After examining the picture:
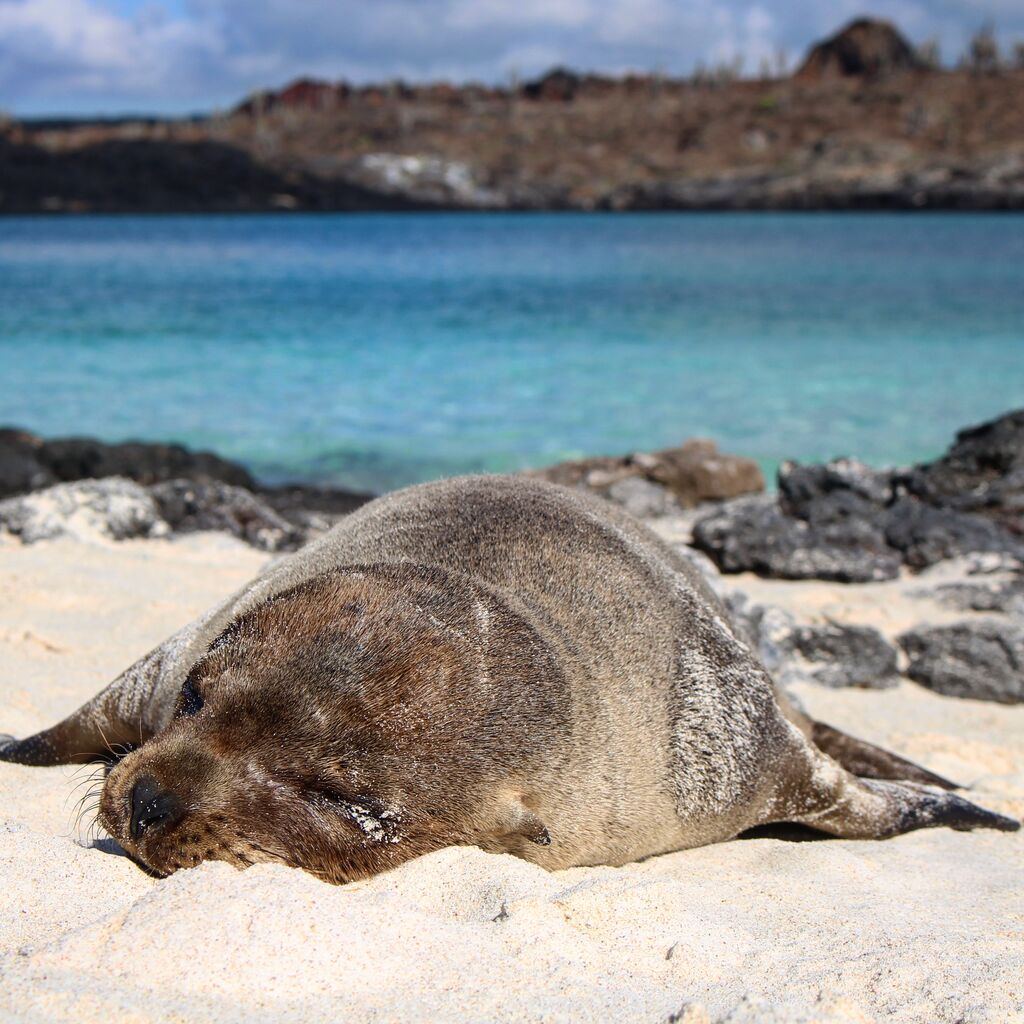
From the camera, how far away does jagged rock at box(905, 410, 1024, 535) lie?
32.5 ft

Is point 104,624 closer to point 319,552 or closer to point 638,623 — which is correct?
point 319,552

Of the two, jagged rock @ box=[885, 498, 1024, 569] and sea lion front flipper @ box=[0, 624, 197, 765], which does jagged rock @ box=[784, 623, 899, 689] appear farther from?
sea lion front flipper @ box=[0, 624, 197, 765]

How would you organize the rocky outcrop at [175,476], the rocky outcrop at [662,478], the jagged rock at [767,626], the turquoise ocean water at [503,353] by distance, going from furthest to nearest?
the turquoise ocean water at [503,353]
the rocky outcrop at [662,478]
the rocky outcrop at [175,476]
the jagged rock at [767,626]

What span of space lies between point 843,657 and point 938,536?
2664 mm

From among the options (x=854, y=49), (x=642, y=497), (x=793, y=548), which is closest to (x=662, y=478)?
(x=642, y=497)

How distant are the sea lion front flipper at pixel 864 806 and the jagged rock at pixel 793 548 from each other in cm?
375

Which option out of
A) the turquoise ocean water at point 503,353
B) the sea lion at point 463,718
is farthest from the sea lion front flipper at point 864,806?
the turquoise ocean water at point 503,353

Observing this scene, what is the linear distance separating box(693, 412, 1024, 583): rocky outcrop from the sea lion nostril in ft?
19.8

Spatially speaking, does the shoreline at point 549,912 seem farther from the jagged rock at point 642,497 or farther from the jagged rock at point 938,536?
the jagged rock at point 642,497

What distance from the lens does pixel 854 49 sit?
15075 cm

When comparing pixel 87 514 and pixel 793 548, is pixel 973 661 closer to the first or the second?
pixel 793 548

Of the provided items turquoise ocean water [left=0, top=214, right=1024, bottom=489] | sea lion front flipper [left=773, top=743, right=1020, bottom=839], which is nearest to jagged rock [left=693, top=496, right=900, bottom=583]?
sea lion front flipper [left=773, top=743, right=1020, bottom=839]

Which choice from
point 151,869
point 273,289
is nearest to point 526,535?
point 151,869

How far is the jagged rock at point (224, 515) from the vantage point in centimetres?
916
